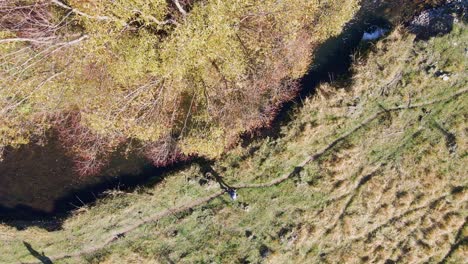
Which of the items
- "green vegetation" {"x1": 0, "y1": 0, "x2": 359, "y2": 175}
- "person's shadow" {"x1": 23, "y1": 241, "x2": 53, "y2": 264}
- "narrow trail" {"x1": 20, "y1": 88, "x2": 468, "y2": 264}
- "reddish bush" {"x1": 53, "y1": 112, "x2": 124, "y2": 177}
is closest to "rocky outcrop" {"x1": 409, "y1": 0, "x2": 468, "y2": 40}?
"narrow trail" {"x1": 20, "y1": 88, "x2": 468, "y2": 264}

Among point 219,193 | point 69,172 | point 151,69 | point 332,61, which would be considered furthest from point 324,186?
point 69,172

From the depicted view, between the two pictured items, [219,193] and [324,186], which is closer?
[219,193]

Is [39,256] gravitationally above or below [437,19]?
below

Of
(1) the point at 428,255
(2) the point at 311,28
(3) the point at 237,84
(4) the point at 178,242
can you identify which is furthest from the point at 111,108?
(1) the point at 428,255

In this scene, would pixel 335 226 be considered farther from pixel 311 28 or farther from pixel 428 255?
pixel 311 28

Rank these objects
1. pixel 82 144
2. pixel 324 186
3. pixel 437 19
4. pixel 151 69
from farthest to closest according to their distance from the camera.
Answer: pixel 324 186 → pixel 82 144 → pixel 437 19 → pixel 151 69

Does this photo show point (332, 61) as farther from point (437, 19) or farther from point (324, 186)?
point (324, 186)
